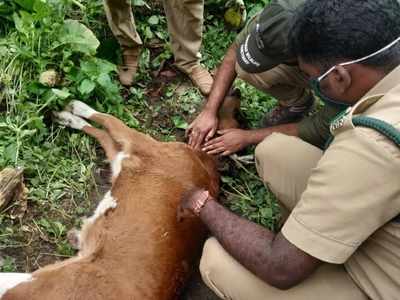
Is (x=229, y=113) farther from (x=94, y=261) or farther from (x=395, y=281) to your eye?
(x=395, y=281)

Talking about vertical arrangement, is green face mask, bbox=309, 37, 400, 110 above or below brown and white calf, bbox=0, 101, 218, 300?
above

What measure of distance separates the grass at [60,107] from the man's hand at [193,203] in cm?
90

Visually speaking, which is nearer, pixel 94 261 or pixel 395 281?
pixel 395 281

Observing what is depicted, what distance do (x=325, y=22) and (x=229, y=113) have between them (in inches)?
79.1

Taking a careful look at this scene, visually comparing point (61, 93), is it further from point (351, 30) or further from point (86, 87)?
point (351, 30)

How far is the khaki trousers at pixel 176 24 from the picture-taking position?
4.66 m

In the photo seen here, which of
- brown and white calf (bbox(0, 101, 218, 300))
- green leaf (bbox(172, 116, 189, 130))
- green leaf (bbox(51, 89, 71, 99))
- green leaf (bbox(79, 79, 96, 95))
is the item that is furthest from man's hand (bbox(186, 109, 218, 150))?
green leaf (bbox(51, 89, 71, 99))

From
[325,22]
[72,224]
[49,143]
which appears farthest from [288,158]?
[49,143]

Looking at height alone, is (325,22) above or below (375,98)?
above

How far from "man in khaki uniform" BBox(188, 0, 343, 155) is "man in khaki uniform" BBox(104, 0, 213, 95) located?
59 cm

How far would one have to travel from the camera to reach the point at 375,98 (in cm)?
260

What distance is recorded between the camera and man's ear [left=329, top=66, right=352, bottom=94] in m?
2.63

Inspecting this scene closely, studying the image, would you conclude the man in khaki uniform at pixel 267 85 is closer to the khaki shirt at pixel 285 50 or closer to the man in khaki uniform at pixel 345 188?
the khaki shirt at pixel 285 50

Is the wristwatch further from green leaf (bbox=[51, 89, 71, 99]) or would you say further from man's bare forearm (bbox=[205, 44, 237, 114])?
green leaf (bbox=[51, 89, 71, 99])
